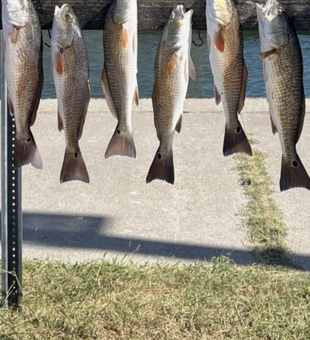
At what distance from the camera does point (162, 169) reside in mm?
3199

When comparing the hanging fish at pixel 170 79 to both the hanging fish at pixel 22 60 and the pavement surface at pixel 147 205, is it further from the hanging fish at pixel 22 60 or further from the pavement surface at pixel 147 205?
the pavement surface at pixel 147 205

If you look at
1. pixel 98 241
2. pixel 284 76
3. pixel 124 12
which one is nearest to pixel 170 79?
pixel 124 12

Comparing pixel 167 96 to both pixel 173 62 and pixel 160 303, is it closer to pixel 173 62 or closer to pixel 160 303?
pixel 173 62

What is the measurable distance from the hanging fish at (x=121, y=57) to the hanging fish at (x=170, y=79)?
0.10 metres

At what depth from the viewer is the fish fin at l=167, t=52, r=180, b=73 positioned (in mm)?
3018

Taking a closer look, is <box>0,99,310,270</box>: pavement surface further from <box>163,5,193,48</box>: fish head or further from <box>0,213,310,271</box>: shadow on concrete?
<box>163,5,193,48</box>: fish head

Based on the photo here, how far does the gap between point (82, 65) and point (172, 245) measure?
9.06 feet

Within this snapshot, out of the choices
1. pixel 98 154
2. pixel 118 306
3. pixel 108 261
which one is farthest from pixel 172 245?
pixel 98 154

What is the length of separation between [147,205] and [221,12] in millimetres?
3469

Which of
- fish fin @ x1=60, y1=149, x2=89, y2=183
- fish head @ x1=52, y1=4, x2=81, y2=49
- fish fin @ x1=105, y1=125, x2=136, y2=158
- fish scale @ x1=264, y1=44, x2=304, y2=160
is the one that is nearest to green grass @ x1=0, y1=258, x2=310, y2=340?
fish fin @ x1=60, y1=149, x2=89, y2=183

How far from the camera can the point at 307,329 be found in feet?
14.8

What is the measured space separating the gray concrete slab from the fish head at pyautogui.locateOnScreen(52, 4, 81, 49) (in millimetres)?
2538

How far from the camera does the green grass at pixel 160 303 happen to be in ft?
14.7

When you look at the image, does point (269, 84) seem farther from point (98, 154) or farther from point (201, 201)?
point (98, 154)
